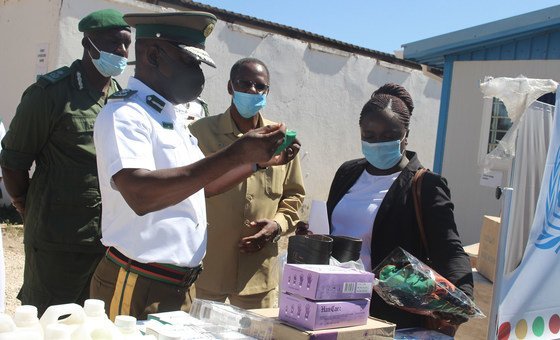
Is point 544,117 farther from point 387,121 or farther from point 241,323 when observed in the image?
point 241,323

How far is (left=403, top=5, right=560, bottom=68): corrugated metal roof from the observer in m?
6.29

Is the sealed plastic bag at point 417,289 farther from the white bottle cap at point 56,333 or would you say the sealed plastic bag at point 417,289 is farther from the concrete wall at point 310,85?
the concrete wall at point 310,85

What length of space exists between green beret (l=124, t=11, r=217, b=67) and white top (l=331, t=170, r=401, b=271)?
1.03 meters

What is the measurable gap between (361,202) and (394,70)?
10.8m

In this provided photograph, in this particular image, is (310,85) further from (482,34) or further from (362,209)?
(362,209)

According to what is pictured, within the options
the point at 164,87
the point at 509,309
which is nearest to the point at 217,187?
the point at 164,87

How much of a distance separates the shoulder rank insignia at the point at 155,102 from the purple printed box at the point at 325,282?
2.61ft

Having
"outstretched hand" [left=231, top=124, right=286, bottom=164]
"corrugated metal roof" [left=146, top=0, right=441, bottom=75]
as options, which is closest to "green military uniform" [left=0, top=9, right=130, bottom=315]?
"outstretched hand" [left=231, top=124, right=286, bottom=164]

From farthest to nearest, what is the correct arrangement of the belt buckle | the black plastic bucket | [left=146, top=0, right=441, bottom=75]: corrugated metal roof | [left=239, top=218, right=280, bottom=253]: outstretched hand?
[left=146, top=0, right=441, bottom=75]: corrugated metal roof < [left=239, top=218, right=280, bottom=253]: outstretched hand < the belt buckle < the black plastic bucket

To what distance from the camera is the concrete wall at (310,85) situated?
9.70 meters

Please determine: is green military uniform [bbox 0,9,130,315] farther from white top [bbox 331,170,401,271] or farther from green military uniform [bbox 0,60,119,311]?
white top [bbox 331,170,401,271]

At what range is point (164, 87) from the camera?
232cm

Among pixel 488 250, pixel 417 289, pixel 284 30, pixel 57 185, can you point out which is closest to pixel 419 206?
pixel 417 289

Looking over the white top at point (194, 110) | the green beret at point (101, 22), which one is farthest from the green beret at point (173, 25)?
the white top at point (194, 110)
